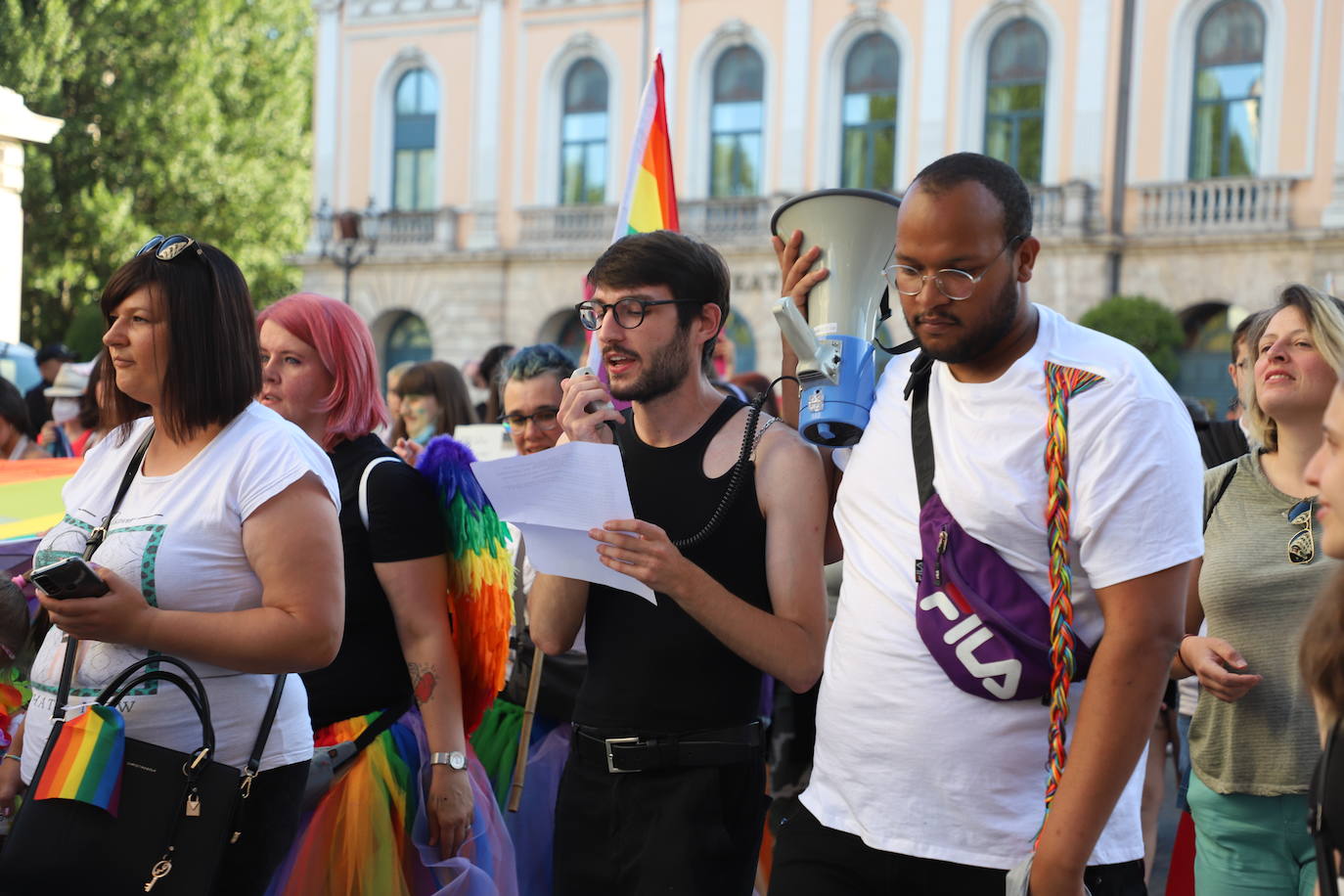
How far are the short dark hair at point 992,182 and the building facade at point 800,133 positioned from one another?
1931 centimetres

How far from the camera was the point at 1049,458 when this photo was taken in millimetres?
2279

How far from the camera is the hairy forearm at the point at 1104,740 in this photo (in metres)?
2.17

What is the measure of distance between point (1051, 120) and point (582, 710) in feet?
69.8

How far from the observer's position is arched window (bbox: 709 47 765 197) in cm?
2503

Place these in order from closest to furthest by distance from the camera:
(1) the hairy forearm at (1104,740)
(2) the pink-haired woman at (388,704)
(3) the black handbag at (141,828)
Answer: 1. (1) the hairy forearm at (1104,740)
2. (3) the black handbag at (141,828)
3. (2) the pink-haired woman at (388,704)

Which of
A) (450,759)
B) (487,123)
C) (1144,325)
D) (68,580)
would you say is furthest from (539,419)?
(487,123)

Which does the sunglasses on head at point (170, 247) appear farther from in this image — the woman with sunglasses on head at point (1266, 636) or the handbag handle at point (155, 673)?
the woman with sunglasses on head at point (1266, 636)

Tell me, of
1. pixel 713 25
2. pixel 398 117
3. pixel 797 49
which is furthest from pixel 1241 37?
pixel 398 117

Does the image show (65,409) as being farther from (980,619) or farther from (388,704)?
(980,619)

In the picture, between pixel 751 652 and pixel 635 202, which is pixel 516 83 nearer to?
pixel 635 202

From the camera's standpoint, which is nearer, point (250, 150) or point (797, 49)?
point (797, 49)

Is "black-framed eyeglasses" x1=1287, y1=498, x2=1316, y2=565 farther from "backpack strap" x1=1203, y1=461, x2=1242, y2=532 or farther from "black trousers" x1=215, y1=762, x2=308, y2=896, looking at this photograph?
"black trousers" x1=215, y1=762, x2=308, y2=896

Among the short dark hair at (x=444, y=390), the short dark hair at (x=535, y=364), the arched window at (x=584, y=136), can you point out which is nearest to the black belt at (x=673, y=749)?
the short dark hair at (x=535, y=364)

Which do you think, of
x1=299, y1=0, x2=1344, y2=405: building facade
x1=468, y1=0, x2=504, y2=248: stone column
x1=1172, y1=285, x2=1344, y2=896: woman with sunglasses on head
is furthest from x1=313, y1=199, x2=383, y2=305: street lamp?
x1=1172, y1=285, x2=1344, y2=896: woman with sunglasses on head
